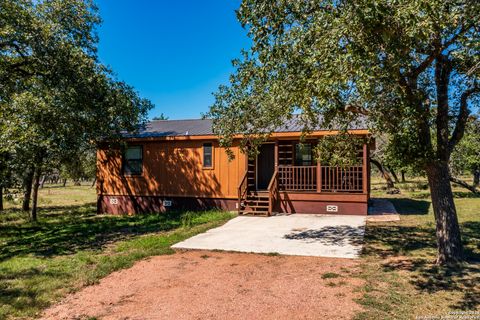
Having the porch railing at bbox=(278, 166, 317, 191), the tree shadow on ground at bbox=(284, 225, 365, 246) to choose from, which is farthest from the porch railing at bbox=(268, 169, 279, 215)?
the tree shadow on ground at bbox=(284, 225, 365, 246)

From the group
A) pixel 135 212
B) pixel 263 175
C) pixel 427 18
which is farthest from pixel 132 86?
pixel 427 18

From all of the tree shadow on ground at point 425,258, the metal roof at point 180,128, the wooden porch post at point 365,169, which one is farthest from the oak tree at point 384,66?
the metal roof at point 180,128

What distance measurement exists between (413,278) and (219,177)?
8.91 metres

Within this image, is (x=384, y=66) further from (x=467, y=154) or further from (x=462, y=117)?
(x=467, y=154)

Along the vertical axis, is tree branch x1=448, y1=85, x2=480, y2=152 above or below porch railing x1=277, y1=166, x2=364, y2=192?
above

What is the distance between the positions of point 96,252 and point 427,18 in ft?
23.3

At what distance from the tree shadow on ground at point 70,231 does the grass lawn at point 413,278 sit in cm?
574

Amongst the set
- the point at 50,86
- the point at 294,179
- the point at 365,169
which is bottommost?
the point at 294,179

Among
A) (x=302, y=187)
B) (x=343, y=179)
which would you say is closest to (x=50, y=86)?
(x=302, y=187)

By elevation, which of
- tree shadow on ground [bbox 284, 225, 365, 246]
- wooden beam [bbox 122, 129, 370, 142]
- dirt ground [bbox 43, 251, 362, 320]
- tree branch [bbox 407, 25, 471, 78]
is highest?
tree branch [bbox 407, 25, 471, 78]

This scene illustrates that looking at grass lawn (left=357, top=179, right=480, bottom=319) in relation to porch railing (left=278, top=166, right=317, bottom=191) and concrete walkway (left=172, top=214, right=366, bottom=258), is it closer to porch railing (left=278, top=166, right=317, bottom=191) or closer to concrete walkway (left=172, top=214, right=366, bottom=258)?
concrete walkway (left=172, top=214, right=366, bottom=258)

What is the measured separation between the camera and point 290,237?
321 inches

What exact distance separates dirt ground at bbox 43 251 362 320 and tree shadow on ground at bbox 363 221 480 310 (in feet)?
2.86

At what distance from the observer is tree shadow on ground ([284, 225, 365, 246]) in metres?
7.64
